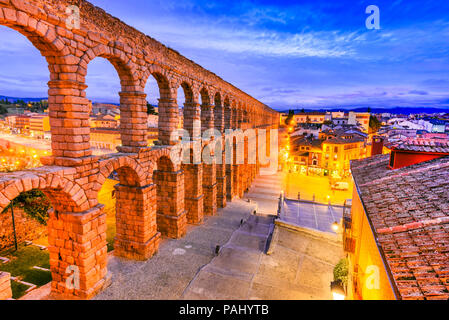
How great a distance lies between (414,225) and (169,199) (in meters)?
→ 13.1

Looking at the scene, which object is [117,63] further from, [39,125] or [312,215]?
[39,125]

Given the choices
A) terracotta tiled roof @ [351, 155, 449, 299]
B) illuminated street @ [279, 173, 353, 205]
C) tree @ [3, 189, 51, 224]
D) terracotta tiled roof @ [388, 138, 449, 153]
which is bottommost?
illuminated street @ [279, 173, 353, 205]

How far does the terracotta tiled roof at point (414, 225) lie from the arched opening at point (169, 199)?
10618 mm

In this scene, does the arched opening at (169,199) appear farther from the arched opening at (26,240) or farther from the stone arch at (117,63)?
the arched opening at (26,240)

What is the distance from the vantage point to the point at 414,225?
20.5ft

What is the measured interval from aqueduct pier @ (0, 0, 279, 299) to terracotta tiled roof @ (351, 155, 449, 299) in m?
9.82

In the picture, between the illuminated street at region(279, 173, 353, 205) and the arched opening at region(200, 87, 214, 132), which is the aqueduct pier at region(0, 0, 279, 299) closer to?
the arched opening at region(200, 87, 214, 132)

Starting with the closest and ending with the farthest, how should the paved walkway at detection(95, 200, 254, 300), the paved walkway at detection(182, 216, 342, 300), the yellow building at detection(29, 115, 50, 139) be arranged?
the paved walkway at detection(95, 200, 254, 300)
the paved walkway at detection(182, 216, 342, 300)
the yellow building at detection(29, 115, 50, 139)

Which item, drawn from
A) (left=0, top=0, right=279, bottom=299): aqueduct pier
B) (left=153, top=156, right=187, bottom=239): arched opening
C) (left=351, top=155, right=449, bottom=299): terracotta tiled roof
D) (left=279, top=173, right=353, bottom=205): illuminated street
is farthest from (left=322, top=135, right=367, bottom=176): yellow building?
(left=351, top=155, right=449, bottom=299): terracotta tiled roof

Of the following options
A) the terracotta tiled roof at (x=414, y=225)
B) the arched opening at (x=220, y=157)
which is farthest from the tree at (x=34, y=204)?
the terracotta tiled roof at (x=414, y=225)

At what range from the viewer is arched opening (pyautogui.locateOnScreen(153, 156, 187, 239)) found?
52.6 ft

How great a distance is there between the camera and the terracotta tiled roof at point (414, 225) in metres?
4.52

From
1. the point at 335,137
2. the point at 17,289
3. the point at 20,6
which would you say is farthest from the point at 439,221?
the point at 335,137

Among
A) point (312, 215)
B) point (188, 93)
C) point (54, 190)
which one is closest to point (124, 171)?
point (54, 190)
